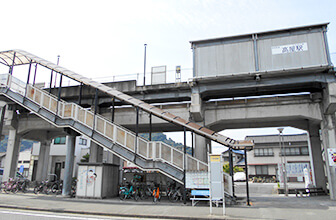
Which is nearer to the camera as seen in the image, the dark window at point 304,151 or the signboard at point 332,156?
the signboard at point 332,156

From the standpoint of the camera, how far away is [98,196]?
15.6m

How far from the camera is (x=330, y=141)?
16672mm

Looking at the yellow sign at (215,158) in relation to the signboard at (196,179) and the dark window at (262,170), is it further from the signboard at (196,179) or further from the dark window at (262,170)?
the dark window at (262,170)

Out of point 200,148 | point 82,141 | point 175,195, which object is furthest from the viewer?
point 82,141

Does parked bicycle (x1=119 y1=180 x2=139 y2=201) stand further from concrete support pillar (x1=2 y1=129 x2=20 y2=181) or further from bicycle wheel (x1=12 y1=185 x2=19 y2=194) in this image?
concrete support pillar (x1=2 y1=129 x2=20 y2=181)

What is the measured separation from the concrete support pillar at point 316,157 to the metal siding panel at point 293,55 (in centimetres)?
626

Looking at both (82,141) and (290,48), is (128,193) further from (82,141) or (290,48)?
(82,141)

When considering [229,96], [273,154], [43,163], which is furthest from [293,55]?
[273,154]

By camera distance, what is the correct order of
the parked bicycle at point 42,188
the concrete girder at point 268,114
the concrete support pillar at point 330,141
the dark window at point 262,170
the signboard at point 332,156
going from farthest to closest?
the dark window at point 262,170 < the parked bicycle at point 42,188 < the concrete girder at point 268,114 < the concrete support pillar at point 330,141 < the signboard at point 332,156

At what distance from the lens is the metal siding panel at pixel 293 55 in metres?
16.4

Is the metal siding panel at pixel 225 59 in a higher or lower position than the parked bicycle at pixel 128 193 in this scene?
higher

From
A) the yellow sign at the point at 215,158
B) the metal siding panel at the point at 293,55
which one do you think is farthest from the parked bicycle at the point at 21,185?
the metal siding panel at the point at 293,55

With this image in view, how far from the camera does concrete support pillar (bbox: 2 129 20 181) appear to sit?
73.3ft

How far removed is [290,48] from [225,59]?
14.4 ft
